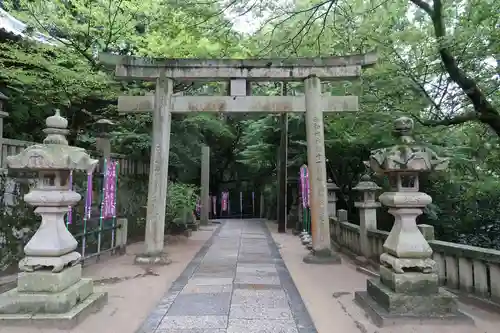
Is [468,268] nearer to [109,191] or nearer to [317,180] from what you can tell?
[317,180]

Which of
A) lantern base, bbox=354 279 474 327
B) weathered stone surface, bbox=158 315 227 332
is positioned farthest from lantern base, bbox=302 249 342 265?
weathered stone surface, bbox=158 315 227 332

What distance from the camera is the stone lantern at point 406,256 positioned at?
4359 millimetres

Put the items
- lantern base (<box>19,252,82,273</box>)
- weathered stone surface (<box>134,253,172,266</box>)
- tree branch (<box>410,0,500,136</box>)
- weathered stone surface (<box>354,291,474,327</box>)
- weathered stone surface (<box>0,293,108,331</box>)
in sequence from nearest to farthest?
1. weathered stone surface (<box>0,293,108,331</box>)
2. weathered stone surface (<box>354,291,474,327</box>)
3. lantern base (<box>19,252,82,273</box>)
4. tree branch (<box>410,0,500,136</box>)
5. weathered stone surface (<box>134,253,172,266</box>)

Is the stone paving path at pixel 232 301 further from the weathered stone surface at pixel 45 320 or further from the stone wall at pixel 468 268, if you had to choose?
the stone wall at pixel 468 268

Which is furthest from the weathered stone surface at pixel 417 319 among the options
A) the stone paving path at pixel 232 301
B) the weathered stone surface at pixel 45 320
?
the weathered stone surface at pixel 45 320

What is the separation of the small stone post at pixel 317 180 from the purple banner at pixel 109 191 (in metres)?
4.78

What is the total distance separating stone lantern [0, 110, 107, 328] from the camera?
426 cm

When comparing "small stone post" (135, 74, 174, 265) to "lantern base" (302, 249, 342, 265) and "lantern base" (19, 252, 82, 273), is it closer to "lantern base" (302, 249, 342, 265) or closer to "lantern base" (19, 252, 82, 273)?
"lantern base" (302, 249, 342, 265)

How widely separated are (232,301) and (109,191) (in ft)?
15.8

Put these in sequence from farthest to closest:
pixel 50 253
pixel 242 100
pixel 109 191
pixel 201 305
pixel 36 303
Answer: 1. pixel 109 191
2. pixel 242 100
3. pixel 201 305
4. pixel 50 253
5. pixel 36 303

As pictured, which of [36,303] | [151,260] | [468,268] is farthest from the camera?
[151,260]

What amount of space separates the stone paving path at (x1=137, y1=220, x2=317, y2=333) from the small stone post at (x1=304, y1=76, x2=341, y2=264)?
998 millimetres

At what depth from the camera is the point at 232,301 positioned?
5.27 metres

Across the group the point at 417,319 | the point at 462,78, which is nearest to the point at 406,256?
the point at 417,319
